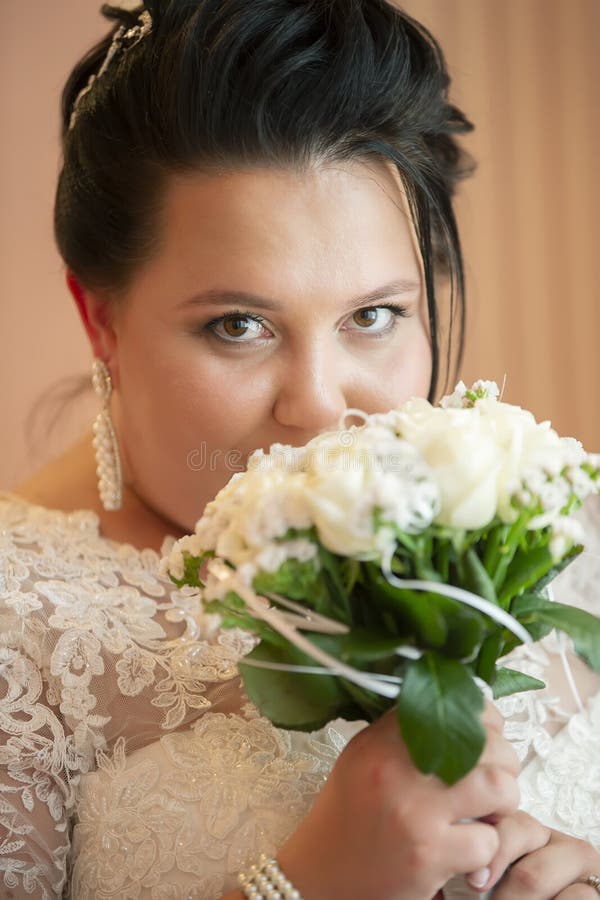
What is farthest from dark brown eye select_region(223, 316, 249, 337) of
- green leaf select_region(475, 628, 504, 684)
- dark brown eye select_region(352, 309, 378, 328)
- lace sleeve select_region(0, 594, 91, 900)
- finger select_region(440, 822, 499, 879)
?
finger select_region(440, 822, 499, 879)

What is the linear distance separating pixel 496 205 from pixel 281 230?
4.23ft

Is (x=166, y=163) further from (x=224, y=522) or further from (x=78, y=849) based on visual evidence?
(x=78, y=849)

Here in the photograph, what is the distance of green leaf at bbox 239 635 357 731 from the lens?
0.95 m

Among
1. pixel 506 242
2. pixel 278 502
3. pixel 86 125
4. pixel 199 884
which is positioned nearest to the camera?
pixel 278 502

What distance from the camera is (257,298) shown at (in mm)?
1312

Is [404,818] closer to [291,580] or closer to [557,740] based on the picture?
[291,580]

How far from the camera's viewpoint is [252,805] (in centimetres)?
119

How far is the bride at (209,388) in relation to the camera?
1229 millimetres

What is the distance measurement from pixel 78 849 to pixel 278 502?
698 millimetres

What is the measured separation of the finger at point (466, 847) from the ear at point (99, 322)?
0.94m

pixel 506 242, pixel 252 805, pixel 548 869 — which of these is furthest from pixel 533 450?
pixel 506 242

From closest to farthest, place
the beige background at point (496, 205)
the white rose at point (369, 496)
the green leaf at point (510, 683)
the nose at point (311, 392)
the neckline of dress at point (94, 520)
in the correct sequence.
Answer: the white rose at point (369, 496)
the green leaf at point (510, 683)
the nose at point (311, 392)
the neckline of dress at point (94, 520)
the beige background at point (496, 205)

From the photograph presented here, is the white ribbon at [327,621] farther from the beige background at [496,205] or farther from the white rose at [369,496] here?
the beige background at [496,205]

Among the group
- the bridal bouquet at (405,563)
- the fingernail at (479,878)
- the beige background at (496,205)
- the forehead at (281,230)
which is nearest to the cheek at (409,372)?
the forehead at (281,230)
